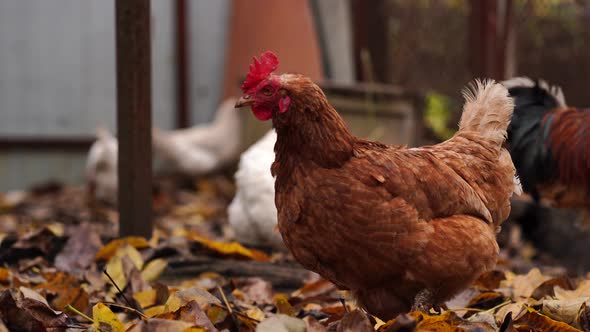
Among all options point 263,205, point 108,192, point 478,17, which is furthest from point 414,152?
point 108,192

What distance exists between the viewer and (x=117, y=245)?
127 inches

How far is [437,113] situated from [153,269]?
3933 mm

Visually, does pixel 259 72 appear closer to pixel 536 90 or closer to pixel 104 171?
pixel 536 90

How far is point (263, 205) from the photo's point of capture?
12.8 ft

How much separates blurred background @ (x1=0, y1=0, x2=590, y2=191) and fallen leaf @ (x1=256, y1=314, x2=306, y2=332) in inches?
137

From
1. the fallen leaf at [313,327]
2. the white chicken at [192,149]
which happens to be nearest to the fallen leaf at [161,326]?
the fallen leaf at [313,327]

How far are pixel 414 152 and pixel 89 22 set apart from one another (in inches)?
226

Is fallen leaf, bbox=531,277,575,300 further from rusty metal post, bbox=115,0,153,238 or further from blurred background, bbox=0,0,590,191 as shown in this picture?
blurred background, bbox=0,0,590,191

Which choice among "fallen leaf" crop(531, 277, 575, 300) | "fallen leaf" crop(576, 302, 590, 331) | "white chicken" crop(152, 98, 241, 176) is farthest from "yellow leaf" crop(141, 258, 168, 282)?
"white chicken" crop(152, 98, 241, 176)

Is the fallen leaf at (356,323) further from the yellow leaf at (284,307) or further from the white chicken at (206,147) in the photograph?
the white chicken at (206,147)

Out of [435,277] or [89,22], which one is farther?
[89,22]

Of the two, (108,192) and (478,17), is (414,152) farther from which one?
(108,192)

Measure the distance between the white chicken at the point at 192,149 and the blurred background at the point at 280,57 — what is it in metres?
0.22

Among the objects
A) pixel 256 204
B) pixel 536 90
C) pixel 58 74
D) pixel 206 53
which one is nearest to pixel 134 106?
pixel 256 204
